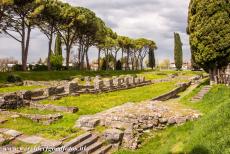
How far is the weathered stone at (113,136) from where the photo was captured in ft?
54.6

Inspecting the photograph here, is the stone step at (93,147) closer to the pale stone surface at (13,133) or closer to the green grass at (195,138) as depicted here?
the green grass at (195,138)

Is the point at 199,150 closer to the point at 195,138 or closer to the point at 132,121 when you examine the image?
the point at 195,138

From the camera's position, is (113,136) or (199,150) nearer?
(199,150)

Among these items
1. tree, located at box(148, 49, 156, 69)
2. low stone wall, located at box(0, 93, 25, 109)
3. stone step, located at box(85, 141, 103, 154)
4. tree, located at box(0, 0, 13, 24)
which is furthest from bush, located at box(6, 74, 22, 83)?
tree, located at box(148, 49, 156, 69)

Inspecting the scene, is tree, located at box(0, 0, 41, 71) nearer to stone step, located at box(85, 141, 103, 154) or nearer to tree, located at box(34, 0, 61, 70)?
tree, located at box(34, 0, 61, 70)

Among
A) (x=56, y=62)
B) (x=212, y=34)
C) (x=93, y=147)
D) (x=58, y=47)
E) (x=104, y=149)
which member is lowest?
(x=104, y=149)

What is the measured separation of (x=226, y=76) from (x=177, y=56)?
64911 millimetres

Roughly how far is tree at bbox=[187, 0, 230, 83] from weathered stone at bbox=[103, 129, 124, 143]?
1982 cm

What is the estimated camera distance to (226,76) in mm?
35031

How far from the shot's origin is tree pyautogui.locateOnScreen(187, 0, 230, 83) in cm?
3369

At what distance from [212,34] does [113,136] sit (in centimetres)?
2080

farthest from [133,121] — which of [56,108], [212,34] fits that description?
[212,34]

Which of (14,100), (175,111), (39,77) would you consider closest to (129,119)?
(175,111)

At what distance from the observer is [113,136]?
16.7m
